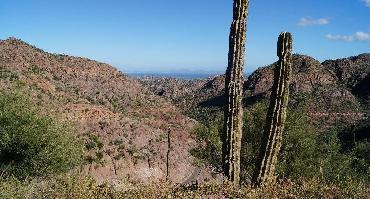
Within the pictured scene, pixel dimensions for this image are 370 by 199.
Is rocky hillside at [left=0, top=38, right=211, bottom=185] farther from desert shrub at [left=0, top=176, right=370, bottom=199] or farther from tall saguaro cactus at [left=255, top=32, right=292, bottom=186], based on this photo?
desert shrub at [left=0, top=176, right=370, bottom=199]

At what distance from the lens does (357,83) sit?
469ft

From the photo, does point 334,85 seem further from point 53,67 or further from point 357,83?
point 53,67

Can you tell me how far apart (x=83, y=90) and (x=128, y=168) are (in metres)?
28.8

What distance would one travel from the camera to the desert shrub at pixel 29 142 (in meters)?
28.3

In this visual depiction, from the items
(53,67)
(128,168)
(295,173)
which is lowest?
(128,168)

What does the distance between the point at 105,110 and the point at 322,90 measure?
7743 cm

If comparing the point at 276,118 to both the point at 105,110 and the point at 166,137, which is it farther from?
the point at 105,110

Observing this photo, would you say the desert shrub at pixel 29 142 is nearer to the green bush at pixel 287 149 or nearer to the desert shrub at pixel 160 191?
the green bush at pixel 287 149

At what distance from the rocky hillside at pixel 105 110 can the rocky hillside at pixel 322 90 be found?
32.7 metres

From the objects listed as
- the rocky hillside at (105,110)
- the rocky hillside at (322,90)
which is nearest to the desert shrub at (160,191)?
the rocky hillside at (105,110)

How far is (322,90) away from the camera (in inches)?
5022

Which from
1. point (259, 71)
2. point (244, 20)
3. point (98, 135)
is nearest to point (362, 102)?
point (259, 71)

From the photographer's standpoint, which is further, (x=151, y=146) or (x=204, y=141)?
(x=151, y=146)

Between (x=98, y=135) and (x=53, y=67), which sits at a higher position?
(x=53, y=67)
